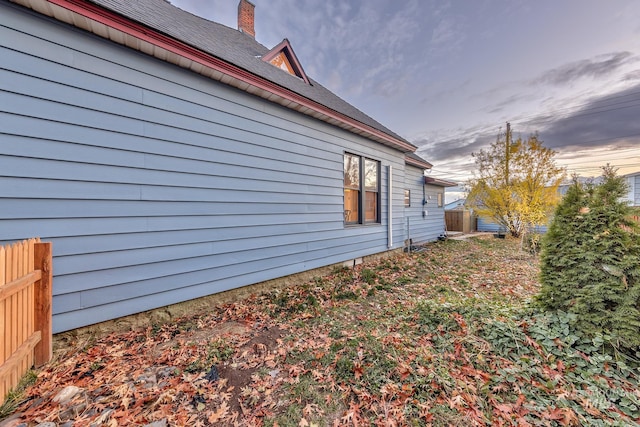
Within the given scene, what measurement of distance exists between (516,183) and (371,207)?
8993mm

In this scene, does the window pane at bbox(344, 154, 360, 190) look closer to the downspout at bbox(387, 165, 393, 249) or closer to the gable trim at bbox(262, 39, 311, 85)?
the downspout at bbox(387, 165, 393, 249)

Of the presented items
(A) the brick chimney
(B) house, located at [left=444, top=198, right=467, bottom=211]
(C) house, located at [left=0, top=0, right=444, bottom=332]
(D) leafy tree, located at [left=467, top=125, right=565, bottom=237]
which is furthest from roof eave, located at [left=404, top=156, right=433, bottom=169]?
(A) the brick chimney

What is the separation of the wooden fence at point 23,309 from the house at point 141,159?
36cm

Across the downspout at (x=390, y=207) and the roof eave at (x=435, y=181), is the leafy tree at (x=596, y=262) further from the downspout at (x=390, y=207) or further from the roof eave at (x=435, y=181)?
the roof eave at (x=435, y=181)

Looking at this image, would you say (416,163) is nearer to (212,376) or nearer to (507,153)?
(507,153)

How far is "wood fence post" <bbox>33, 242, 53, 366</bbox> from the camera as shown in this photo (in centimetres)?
209

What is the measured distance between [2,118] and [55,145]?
372 millimetres

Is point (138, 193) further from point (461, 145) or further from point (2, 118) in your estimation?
point (461, 145)

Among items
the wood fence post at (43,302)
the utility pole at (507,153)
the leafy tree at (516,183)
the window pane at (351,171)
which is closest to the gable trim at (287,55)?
the window pane at (351,171)

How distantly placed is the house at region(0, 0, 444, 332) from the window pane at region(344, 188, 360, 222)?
53.9 inches

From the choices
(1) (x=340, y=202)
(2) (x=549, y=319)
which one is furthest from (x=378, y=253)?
(2) (x=549, y=319)

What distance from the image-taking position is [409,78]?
399 inches

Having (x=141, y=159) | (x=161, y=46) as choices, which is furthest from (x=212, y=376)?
(x=161, y=46)

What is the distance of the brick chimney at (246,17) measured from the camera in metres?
7.71
